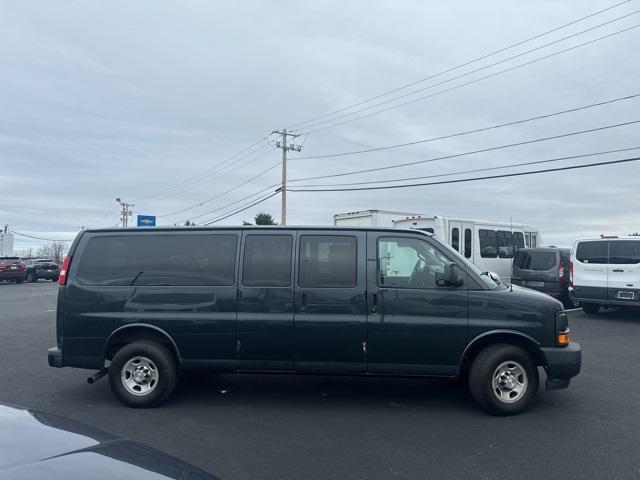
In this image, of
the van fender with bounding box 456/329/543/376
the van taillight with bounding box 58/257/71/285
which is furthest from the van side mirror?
the van taillight with bounding box 58/257/71/285

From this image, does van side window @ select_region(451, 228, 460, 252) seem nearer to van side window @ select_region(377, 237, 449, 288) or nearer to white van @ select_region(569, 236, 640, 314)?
white van @ select_region(569, 236, 640, 314)

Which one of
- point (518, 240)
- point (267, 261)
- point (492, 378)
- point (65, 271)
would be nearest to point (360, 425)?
point (492, 378)

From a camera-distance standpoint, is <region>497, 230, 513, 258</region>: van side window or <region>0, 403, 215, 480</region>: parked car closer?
<region>0, 403, 215, 480</region>: parked car

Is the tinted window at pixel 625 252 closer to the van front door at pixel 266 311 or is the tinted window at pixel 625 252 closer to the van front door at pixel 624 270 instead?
the van front door at pixel 624 270

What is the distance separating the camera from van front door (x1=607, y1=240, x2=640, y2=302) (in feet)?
41.9

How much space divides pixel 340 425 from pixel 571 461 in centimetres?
210

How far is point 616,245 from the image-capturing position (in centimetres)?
1328

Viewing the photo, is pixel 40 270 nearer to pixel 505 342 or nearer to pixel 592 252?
pixel 592 252

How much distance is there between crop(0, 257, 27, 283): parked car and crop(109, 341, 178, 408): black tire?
2927 centimetres

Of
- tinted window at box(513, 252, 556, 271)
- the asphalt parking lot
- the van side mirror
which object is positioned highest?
tinted window at box(513, 252, 556, 271)

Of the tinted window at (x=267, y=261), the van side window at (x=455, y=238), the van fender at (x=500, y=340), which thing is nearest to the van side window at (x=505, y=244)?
the van side window at (x=455, y=238)

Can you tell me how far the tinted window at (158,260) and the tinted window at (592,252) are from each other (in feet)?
35.4

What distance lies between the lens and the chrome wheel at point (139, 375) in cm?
598

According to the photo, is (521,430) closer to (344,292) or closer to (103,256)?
(344,292)
